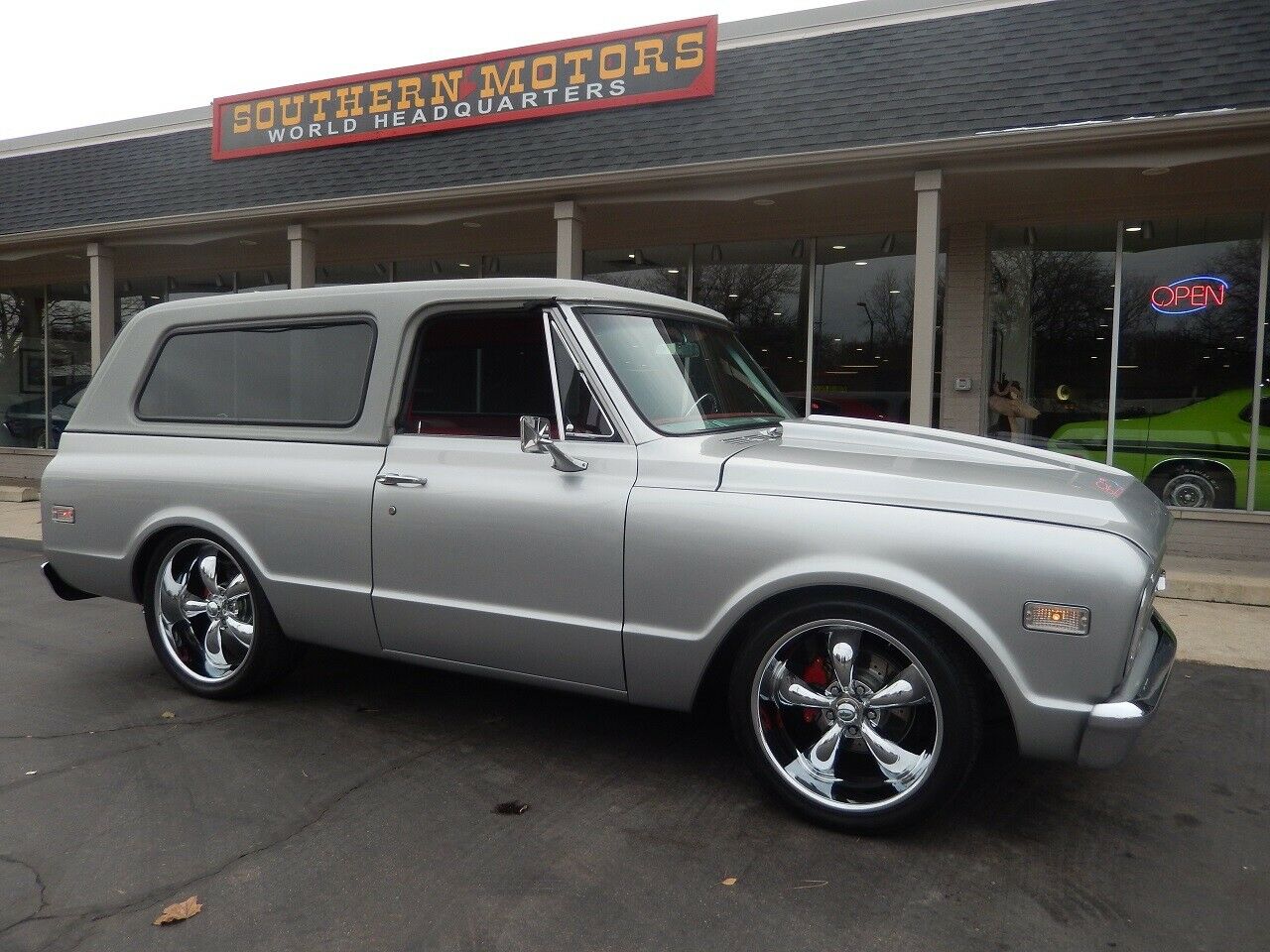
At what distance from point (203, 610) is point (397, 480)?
143cm

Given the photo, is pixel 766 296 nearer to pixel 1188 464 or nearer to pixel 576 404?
pixel 1188 464

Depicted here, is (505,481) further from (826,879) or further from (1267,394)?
(1267,394)

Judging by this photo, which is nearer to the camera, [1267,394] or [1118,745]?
[1118,745]

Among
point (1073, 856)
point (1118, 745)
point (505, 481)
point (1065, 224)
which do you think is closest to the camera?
point (1118, 745)

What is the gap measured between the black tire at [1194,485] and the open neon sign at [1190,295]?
5.03 ft

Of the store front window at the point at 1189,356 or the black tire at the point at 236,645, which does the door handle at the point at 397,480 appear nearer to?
the black tire at the point at 236,645

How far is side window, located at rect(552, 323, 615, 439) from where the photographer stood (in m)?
3.71

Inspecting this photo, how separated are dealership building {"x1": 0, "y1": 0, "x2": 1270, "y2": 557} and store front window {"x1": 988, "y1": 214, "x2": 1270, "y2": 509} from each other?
0.02m

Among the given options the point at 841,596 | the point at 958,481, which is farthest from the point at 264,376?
the point at 958,481

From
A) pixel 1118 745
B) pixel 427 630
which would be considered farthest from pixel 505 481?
pixel 1118 745

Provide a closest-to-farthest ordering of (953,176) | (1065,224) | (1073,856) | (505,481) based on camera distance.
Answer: (1073,856), (505,481), (953,176), (1065,224)

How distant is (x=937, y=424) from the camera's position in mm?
10594

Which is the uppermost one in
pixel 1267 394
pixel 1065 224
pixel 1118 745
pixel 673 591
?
pixel 1065 224

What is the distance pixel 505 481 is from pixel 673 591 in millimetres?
830
